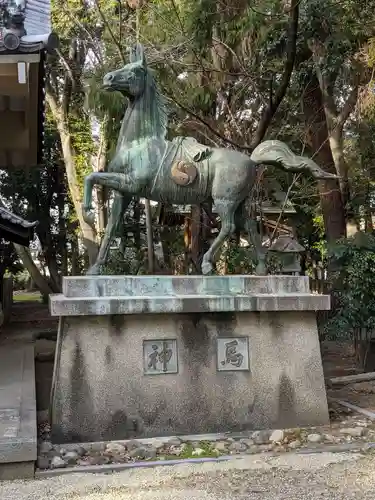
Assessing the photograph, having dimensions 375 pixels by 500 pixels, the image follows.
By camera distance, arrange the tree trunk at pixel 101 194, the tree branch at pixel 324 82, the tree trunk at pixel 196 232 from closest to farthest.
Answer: the tree branch at pixel 324 82 < the tree trunk at pixel 196 232 < the tree trunk at pixel 101 194

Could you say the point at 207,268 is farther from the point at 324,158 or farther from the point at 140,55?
the point at 324,158

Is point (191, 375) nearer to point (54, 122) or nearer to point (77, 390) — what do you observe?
point (77, 390)

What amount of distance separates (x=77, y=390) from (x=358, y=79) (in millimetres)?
7661

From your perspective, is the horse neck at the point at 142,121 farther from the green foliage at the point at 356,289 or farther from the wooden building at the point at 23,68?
the green foliage at the point at 356,289

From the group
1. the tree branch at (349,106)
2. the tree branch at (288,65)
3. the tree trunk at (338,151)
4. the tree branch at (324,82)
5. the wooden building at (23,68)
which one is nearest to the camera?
the wooden building at (23,68)

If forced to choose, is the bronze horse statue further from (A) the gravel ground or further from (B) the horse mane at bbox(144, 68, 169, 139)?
(A) the gravel ground

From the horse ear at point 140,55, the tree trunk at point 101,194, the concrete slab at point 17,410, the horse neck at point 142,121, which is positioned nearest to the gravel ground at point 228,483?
the concrete slab at point 17,410

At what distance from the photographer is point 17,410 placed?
5.85 meters

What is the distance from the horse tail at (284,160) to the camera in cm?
662

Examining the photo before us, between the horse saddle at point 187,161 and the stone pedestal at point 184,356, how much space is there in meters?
1.12

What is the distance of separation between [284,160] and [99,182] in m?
2.14

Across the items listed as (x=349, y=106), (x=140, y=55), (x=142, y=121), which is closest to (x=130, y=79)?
(x=140, y=55)

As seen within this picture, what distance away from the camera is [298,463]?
17.5ft

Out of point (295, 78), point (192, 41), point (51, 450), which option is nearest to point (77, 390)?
point (51, 450)
